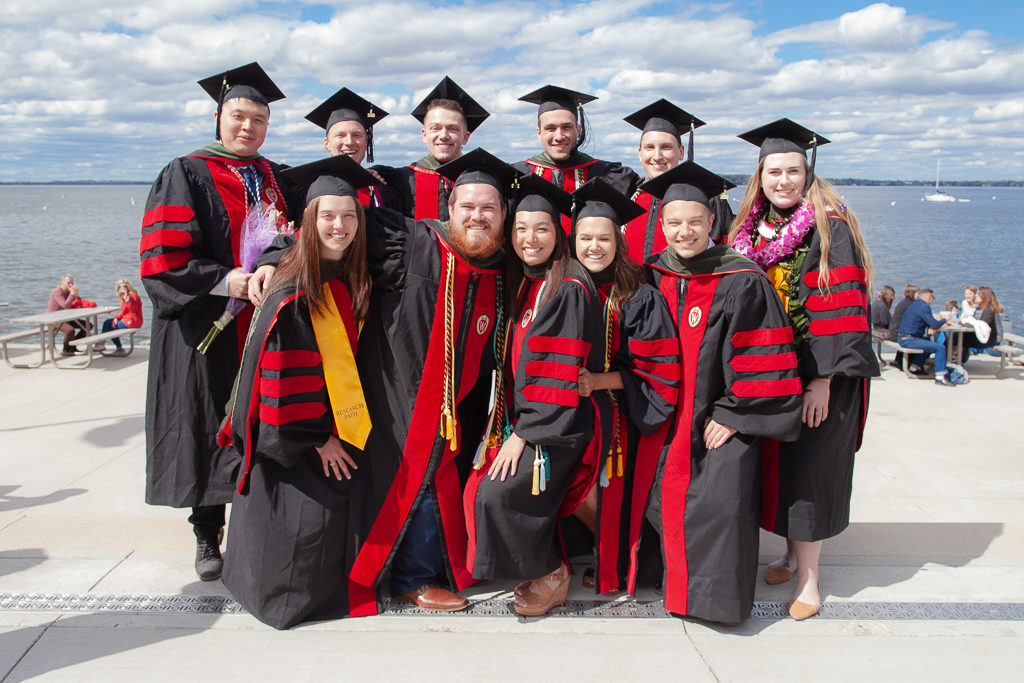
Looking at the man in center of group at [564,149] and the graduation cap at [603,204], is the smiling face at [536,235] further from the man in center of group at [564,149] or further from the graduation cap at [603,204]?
the man in center of group at [564,149]

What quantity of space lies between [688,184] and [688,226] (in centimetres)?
22

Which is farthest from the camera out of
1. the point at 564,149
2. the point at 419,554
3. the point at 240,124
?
the point at 564,149

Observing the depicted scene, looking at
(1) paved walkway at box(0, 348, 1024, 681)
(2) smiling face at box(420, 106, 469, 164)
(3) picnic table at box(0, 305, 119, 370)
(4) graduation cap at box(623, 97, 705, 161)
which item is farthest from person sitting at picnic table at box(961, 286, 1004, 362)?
(3) picnic table at box(0, 305, 119, 370)

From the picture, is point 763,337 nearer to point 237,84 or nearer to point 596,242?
point 596,242

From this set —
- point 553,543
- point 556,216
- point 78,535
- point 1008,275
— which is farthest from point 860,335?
point 1008,275

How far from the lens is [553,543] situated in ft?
11.0

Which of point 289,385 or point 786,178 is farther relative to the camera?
point 786,178

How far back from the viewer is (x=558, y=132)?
4391 mm

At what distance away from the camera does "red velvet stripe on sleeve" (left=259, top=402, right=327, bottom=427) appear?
9.64ft

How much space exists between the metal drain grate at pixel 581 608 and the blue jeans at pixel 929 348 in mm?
5664

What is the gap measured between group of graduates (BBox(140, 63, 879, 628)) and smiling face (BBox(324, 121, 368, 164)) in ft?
2.61

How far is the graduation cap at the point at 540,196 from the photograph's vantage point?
3164 millimetres

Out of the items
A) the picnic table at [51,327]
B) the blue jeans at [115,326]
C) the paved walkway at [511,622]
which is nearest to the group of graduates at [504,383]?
the paved walkway at [511,622]

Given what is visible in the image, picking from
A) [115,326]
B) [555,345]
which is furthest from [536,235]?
[115,326]
